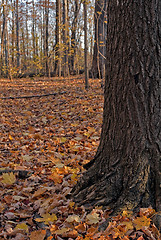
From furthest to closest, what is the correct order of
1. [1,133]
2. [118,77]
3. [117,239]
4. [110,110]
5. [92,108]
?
[92,108] < [1,133] < [110,110] < [118,77] < [117,239]

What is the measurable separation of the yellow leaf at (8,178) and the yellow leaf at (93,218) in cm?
153

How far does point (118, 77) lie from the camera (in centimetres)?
226

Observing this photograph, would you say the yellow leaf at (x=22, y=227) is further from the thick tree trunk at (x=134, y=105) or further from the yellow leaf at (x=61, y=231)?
the thick tree trunk at (x=134, y=105)

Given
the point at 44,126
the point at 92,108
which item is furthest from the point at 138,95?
the point at 92,108

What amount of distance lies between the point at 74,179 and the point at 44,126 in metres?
3.13

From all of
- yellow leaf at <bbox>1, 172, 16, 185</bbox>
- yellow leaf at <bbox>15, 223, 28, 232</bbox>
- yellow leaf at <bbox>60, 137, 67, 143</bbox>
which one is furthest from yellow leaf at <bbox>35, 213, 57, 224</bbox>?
yellow leaf at <bbox>60, 137, 67, 143</bbox>

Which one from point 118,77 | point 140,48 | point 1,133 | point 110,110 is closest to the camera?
point 140,48

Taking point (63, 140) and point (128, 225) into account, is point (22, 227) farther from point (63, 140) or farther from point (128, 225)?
point (63, 140)

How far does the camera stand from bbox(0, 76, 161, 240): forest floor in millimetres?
2047

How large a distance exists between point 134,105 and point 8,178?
2216mm

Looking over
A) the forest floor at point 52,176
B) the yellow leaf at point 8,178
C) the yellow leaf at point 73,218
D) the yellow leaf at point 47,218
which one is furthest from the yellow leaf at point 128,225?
the yellow leaf at point 8,178

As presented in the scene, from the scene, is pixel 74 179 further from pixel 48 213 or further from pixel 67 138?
pixel 67 138

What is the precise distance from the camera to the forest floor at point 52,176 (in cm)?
205

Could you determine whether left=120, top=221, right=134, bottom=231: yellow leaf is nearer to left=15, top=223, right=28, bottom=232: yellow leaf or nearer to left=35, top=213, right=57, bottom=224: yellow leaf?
left=35, top=213, right=57, bottom=224: yellow leaf
